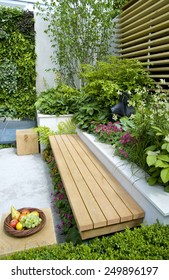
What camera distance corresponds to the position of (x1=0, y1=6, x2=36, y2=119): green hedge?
4.42 meters

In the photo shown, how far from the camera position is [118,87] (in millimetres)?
3268

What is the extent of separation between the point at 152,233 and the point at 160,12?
10.3 ft

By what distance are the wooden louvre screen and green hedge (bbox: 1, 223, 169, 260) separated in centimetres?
212

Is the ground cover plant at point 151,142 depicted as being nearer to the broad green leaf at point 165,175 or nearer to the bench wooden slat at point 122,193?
the broad green leaf at point 165,175

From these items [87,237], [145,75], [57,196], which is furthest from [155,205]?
[145,75]

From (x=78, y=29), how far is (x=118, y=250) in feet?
15.0

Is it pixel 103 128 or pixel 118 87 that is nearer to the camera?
pixel 103 128

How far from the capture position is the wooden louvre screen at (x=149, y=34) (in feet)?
10.0

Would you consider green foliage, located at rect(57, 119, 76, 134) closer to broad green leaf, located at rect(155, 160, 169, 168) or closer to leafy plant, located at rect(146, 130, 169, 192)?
leafy plant, located at rect(146, 130, 169, 192)

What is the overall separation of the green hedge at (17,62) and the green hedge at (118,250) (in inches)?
162

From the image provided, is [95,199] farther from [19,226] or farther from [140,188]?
[19,226]
